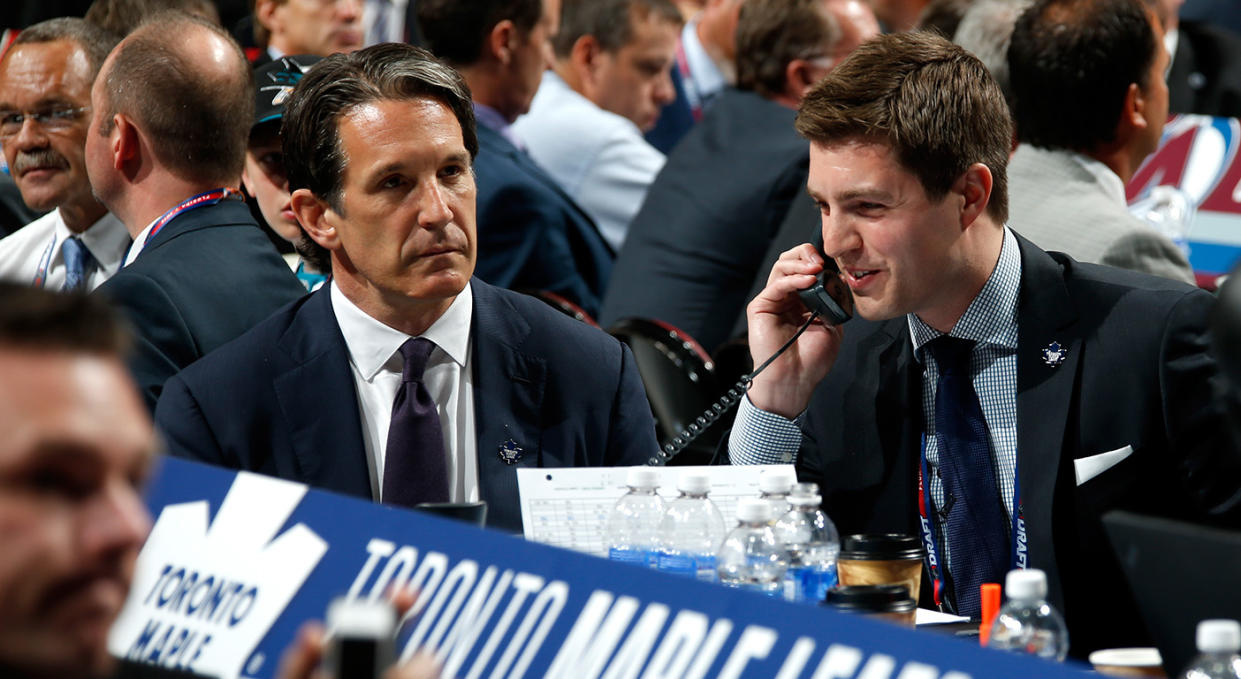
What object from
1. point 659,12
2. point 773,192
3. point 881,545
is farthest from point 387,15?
point 881,545

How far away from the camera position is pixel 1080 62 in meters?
3.87

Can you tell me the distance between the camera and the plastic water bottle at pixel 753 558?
228 centimetres

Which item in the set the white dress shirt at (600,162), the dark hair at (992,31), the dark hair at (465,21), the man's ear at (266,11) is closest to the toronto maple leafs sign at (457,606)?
the dark hair at (992,31)

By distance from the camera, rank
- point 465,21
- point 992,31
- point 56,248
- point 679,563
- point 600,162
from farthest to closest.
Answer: point 600,162
point 465,21
point 992,31
point 56,248
point 679,563

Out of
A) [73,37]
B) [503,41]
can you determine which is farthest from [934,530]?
[503,41]

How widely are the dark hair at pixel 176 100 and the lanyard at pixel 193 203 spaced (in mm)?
40

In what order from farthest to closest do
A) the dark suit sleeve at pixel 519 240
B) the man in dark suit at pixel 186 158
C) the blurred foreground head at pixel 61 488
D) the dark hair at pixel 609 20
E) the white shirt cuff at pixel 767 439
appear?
the dark hair at pixel 609 20 < the dark suit sleeve at pixel 519 240 < the man in dark suit at pixel 186 158 < the white shirt cuff at pixel 767 439 < the blurred foreground head at pixel 61 488

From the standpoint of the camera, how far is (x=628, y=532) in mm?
2395

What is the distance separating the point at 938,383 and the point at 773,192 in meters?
2.12

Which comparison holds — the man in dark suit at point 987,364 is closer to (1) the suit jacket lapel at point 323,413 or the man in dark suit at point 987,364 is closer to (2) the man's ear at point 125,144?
(1) the suit jacket lapel at point 323,413

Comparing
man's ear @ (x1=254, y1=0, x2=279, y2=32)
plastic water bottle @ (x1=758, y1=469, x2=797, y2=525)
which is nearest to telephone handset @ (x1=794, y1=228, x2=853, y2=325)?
plastic water bottle @ (x1=758, y1=469, x2=797, y2=525)

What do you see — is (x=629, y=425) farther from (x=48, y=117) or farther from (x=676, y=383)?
(x=48, y=117)

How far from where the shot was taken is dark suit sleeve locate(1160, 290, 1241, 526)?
259cm

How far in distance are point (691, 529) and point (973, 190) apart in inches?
34.7
